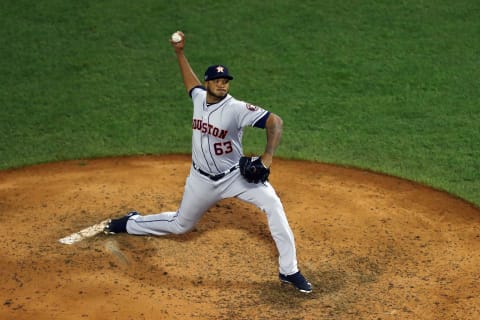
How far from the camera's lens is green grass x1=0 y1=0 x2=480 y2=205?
413 inches

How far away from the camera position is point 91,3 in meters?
14.2

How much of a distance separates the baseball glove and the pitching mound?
936 millimetres

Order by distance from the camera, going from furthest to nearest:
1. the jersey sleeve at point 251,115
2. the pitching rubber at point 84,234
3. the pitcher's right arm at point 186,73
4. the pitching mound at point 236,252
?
the pitching rubber at point 84,234 < the pitcher's right arm at point 186,73 < the jersey sleeve at point 251,115 < the pitching mound at point 236,252

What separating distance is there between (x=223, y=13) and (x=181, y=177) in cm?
503

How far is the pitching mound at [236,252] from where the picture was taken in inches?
269

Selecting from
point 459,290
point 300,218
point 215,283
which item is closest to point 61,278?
point 215,283

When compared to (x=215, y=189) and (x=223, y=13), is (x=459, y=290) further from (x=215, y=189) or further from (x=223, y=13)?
(x=223, y=13)

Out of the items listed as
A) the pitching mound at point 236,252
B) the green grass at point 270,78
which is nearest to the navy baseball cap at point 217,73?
the pitching mound at point 236,252

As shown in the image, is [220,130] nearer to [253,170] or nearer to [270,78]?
[253,170]

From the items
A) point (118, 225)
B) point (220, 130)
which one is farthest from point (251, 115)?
point (118, 225)

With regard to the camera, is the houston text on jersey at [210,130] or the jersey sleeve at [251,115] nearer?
the jersey sleeve at [251,115]

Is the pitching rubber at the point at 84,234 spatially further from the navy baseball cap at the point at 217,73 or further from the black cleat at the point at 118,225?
the navy baseball cap at the point at 217,73

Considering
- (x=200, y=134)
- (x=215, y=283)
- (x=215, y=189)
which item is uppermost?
(x=200, y=134)

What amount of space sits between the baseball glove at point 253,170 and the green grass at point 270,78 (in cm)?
314
